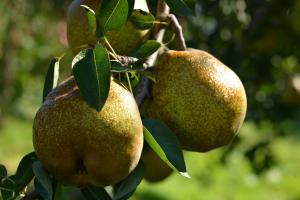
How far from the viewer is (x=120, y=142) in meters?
1.15

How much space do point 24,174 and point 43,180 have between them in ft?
0.28

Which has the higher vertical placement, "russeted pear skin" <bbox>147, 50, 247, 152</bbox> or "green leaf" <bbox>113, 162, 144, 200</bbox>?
"russeted pear skin" <bbox>147, 50, 247, 152</bbox>

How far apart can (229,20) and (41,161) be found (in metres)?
1.54

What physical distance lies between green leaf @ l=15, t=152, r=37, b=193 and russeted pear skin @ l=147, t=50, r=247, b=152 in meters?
0.30

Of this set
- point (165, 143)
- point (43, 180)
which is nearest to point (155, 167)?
point (165, 143)

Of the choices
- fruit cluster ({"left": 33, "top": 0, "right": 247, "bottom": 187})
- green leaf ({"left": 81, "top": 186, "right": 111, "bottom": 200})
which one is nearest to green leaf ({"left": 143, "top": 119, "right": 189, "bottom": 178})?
fruit cluster ({"left": 33, "top": 0, "right": 247, "bottom": 187})

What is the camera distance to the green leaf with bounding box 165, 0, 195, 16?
1370mm

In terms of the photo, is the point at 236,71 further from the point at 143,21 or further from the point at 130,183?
the point at 130,183

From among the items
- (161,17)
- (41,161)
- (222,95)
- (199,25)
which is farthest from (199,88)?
(199,25)

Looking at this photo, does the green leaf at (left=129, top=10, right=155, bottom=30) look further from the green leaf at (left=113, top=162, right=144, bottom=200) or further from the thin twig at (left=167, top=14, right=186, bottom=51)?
the green leaf at (left=113, top=162, right=144, bottom=200)

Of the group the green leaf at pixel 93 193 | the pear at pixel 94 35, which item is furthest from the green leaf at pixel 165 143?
the pear at pixel 94 35

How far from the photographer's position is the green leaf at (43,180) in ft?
3.81

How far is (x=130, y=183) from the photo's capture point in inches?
51.1

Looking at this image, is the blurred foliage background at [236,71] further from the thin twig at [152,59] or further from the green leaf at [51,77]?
the green leaf at [51,77]
